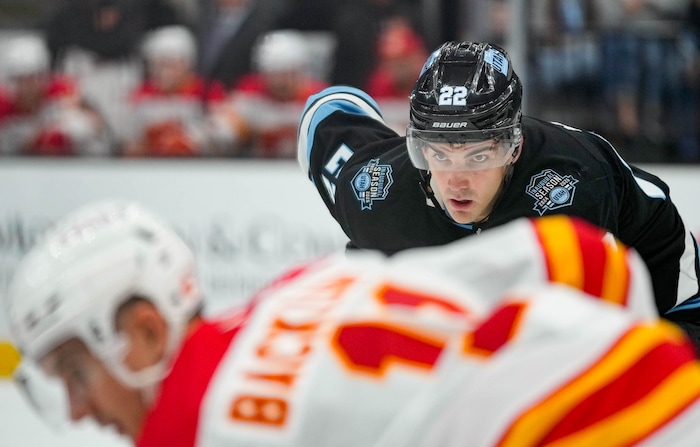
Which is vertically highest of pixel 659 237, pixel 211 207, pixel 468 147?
pixel 468 147

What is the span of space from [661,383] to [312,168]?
1.69 meters

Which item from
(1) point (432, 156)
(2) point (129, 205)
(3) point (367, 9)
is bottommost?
(3) point (367, 9)

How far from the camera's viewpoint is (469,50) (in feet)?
8.58

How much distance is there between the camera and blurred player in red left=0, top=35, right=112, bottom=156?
17.9 feet

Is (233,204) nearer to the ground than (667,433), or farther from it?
nearer to the ground

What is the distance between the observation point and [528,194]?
101 inches

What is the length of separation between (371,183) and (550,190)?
0.43m

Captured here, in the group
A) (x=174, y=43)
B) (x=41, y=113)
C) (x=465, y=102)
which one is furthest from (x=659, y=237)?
(x=41, y=113)

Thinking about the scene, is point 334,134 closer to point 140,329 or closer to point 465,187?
point 465,187

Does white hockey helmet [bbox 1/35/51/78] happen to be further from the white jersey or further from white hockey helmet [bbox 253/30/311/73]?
the white jersey

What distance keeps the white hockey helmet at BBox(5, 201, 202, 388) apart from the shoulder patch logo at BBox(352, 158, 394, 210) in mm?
1150

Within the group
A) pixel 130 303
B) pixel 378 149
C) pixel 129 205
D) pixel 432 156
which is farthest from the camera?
pixel 378 149

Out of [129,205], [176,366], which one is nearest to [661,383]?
[176,366]

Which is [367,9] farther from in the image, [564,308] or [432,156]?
[564,308]
